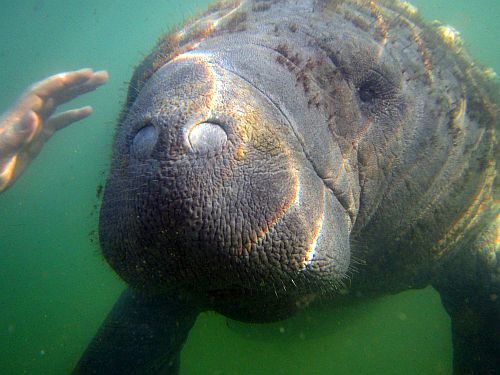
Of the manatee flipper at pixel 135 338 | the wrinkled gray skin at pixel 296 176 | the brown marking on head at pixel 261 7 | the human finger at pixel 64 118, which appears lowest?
the manatee flipper at pixel 135 338

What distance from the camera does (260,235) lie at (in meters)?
1.63

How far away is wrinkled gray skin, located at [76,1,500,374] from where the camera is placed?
1.61 meters

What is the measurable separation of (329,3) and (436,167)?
62.8 inches

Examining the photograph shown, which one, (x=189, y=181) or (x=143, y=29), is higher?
(x=189, y=181)

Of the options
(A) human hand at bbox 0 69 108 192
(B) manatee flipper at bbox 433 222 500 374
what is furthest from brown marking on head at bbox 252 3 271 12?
(A) human hand at bbox 0 69 108 192

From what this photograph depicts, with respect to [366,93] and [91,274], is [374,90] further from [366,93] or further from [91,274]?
[91,274]

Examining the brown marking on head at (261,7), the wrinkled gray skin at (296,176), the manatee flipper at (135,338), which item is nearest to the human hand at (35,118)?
the manatee flipper at (135,338)

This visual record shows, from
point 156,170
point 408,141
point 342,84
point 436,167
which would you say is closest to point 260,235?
point 156,170

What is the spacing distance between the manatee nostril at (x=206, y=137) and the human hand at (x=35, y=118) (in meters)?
5.57

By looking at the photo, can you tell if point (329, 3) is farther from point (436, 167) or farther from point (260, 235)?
point (260, 235)

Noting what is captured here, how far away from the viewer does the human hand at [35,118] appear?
5988mm

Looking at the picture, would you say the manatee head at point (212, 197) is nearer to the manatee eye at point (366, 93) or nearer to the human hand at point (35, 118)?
the manatee eye at point (366, 93)

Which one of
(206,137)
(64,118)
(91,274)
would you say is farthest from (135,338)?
(91,274)

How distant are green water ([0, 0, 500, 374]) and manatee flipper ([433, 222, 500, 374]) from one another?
158cm
